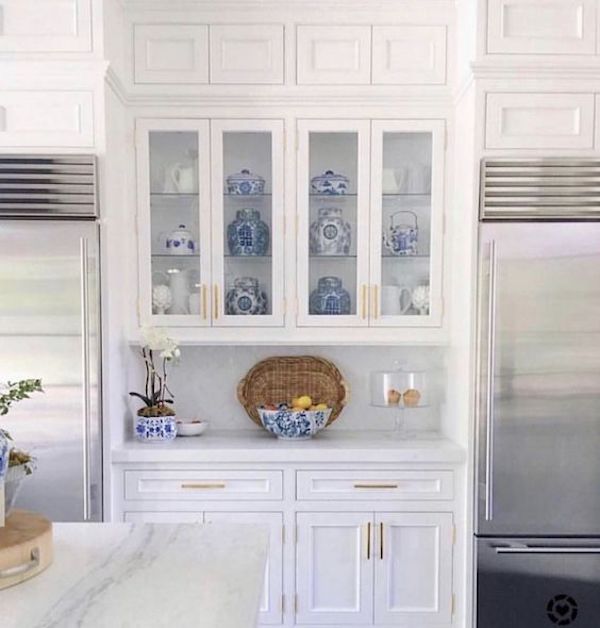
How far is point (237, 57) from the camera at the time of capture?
2613 mm

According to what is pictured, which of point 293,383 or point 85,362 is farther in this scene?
point 293,383

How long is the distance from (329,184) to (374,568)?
5.55 ft

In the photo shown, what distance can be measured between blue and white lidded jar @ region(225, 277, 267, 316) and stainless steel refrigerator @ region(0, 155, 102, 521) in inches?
23.7

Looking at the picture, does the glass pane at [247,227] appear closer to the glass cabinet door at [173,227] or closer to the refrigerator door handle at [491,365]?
the glass cabinet door at [173,227]

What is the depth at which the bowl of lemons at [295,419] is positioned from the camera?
8.66ft

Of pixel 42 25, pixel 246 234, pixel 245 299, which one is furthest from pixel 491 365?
pixel 42 25

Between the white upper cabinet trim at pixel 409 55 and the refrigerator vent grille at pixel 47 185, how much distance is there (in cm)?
132

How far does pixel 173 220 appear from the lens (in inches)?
106

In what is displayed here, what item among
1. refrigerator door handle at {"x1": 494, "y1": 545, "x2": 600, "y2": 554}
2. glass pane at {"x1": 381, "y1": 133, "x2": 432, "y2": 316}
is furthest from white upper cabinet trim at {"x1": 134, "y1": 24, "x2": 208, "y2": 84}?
refrigerator door handle at {"x1": 494, "y1": 545, "x2": 600, "y2": 554}

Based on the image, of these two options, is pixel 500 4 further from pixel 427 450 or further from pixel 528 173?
pixel 427 450

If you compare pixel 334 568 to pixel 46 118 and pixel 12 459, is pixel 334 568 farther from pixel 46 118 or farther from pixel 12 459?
pixel 46 118

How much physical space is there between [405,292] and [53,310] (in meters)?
1.51

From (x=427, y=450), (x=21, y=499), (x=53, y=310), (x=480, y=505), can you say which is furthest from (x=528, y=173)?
(x=21, y=499)

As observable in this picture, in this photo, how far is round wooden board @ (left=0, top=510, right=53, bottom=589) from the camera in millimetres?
1141
